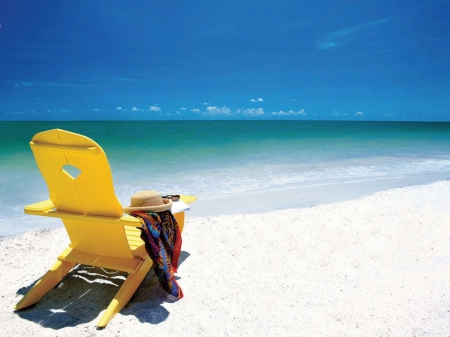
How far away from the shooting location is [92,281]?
2.91 metres

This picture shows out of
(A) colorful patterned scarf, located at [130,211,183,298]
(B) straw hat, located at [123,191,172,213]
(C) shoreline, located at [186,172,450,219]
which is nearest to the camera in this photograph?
(A) colorful patterned scarf, located at [130,211,183,298]

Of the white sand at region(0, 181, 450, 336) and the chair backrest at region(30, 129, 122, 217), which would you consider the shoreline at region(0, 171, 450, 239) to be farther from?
Result: the chair backrest at region(30, 129, 122, 217)

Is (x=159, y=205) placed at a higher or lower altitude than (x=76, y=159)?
lower

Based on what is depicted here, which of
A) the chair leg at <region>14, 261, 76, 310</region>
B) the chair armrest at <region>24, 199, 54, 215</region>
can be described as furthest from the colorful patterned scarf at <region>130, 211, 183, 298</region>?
the chair leg at <region>14, 261, 76, 310</region>

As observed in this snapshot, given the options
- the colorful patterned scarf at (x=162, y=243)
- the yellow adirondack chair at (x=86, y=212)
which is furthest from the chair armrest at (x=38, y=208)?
the colorful patterned scarf at (x=162, y=243)

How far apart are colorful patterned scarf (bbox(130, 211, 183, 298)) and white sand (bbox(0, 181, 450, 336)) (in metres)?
0.22

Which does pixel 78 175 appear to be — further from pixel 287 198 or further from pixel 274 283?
pixel 287 198

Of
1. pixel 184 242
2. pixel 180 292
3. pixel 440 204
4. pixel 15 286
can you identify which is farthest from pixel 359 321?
pixel 440 204

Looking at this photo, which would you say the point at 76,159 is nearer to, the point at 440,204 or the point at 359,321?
the point at 359,321

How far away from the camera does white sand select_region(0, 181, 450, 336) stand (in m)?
2.28

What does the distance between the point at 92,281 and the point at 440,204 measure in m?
4.84

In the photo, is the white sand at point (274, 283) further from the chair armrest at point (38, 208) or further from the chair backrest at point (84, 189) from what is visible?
the chair armrest at point (38, 208)

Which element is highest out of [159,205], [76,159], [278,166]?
[76,159]

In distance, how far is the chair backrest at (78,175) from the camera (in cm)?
227
